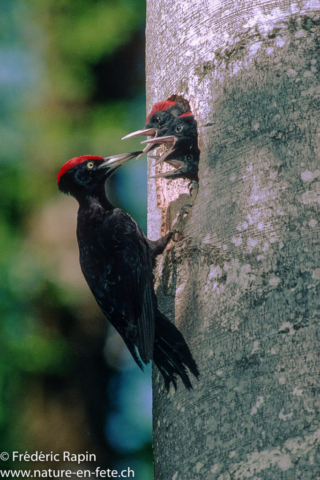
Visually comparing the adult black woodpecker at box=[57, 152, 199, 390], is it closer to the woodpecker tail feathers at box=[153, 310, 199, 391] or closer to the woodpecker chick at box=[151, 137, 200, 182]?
the woodpecker tail feathers at box=[153, 310, 199, 391]

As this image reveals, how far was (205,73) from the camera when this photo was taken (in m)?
2.28

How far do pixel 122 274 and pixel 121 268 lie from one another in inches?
1.3

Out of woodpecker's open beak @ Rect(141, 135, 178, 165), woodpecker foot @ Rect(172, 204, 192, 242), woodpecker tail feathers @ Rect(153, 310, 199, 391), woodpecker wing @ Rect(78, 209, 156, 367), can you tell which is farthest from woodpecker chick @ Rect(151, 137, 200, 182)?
woodpecker tail feathers @ Rect(153, 310, 199, 391)

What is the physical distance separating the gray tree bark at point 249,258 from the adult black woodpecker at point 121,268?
110mm

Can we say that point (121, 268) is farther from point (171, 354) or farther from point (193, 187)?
point (171, 354)

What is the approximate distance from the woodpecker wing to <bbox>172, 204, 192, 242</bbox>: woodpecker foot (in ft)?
0.96

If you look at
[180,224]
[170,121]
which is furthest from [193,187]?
[170,121]

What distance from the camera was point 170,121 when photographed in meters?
2.65

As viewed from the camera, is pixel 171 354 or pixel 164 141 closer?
pixel 171 354

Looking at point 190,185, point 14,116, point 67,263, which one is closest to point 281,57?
point 190,185

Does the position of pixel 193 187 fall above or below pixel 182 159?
below

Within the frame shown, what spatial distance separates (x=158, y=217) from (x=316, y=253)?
107cm

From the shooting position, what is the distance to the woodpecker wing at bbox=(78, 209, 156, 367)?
259 centimetres

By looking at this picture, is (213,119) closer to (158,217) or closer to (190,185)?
(190,185)
